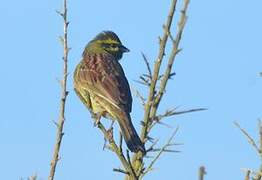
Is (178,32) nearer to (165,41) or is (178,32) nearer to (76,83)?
(165,41)

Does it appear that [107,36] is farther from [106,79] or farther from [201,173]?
[201,173]

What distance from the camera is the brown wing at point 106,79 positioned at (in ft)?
22.6

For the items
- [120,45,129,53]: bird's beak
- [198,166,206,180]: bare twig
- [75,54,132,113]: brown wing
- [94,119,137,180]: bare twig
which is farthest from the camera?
[120,45,129,53]: bird's beak

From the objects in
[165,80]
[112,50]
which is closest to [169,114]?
[165,80]

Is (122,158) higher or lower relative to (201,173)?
higher

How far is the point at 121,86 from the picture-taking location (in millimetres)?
7164

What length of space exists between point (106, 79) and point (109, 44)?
1.22m

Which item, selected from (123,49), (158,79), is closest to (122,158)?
(158,79)

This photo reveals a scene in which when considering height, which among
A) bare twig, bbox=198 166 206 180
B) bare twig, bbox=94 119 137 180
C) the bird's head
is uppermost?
the bird's head

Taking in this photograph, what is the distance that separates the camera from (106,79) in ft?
24.7

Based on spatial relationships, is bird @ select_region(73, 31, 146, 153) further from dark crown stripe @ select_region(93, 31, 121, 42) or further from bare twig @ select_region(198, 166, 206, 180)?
bare twig @ select_region(198, 166, 206, 180)

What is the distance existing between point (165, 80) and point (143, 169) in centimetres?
44

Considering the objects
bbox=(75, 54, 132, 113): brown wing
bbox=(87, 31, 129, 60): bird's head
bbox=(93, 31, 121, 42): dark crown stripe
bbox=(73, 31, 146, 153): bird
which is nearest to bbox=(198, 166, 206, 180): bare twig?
bbox=(73, 31, 146, 153): bird

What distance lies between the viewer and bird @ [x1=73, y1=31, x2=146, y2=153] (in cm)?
664
